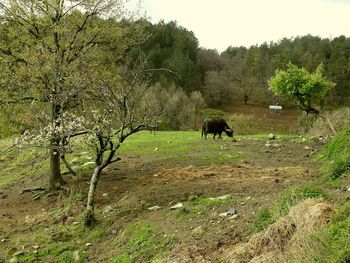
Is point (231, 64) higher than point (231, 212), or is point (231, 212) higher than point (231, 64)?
point (231, 64)

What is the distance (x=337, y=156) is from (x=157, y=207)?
6.98 m

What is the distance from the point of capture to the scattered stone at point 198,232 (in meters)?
9.78

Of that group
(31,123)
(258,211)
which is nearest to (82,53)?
(31,123)

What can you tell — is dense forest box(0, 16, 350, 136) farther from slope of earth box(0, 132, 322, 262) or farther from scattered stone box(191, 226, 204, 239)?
scattered stone box(191, 226, 204, 239)

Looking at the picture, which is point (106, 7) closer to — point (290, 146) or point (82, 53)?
point (82, 53)

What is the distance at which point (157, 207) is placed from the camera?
41.5 feet

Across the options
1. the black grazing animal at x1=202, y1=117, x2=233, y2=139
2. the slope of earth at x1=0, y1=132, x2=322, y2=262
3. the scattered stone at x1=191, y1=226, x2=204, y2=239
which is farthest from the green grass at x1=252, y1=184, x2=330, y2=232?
the black grazing animal at x1=202, y1=117, x2=233, y2=139

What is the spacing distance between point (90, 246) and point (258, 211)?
462 centimetres

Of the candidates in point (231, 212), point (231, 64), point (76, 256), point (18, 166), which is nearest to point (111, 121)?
point (76, 256)

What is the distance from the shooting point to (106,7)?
17500mm

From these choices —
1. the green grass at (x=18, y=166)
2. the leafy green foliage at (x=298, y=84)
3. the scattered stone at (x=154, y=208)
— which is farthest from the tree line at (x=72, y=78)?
the leafy green foliage at (x=298, y=84)

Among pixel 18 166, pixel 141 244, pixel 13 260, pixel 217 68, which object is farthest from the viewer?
pixel 217 68

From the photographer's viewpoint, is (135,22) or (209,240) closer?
(209,240)

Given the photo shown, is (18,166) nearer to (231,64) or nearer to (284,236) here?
(284,236)
